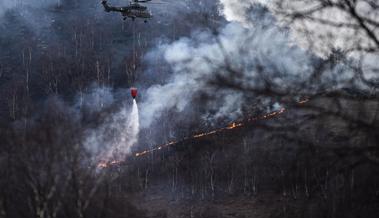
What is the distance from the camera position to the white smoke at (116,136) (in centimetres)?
3872

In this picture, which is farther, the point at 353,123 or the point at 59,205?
the point at 59,205

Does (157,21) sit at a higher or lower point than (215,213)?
higher

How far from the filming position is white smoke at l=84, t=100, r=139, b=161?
38719 millimetres

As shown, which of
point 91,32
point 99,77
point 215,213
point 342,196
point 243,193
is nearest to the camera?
point 342,196

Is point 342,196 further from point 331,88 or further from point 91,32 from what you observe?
point 91,32

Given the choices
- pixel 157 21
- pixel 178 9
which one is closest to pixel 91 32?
pixel 157 21

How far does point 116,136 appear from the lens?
43.0 m

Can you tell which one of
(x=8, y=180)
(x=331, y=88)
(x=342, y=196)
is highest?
(x=331, y=88)

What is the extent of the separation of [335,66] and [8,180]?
894 inches

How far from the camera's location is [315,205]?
1090 inches

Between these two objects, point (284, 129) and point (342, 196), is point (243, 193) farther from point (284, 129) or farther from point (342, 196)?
point (284, 129)

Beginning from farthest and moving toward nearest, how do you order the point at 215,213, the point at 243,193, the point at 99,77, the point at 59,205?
the point at 99,77 < the point at 243,193 < the point at 215,213 < the point at 59,205

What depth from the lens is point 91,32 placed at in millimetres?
56156

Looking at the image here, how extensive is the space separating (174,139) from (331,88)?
40.2m
